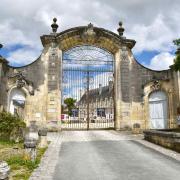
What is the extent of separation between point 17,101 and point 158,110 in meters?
8.24

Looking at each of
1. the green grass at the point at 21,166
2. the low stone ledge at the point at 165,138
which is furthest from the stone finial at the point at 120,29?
the green grass at the point at 21,166

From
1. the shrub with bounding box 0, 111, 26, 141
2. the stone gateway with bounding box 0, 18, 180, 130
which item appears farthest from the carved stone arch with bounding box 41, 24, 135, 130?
the shrub with bounding box 0, 111, 26, 141

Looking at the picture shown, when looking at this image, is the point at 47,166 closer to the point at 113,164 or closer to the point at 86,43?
the point at 113,164

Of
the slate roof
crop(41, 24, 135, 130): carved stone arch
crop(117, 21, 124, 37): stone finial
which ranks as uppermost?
crop(117, 21, 124, 37): stone finial

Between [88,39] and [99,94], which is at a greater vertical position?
[88,39]

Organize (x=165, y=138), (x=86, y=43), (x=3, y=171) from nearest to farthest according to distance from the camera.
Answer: (x=3, y=171), (x=165, y=138), (x=86, y=43)

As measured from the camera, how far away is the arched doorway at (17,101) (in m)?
15.2

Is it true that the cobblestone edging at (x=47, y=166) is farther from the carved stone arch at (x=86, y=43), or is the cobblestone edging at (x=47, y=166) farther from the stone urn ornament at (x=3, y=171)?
the carved stone arch at (x=86, y=43)

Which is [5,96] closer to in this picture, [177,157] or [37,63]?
[37,63]

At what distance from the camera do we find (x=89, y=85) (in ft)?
54.5

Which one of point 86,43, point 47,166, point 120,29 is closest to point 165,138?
point 47,166

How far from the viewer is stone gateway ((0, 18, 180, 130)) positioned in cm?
1536

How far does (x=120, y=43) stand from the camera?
55.2ft

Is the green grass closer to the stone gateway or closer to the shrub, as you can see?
the shrub
